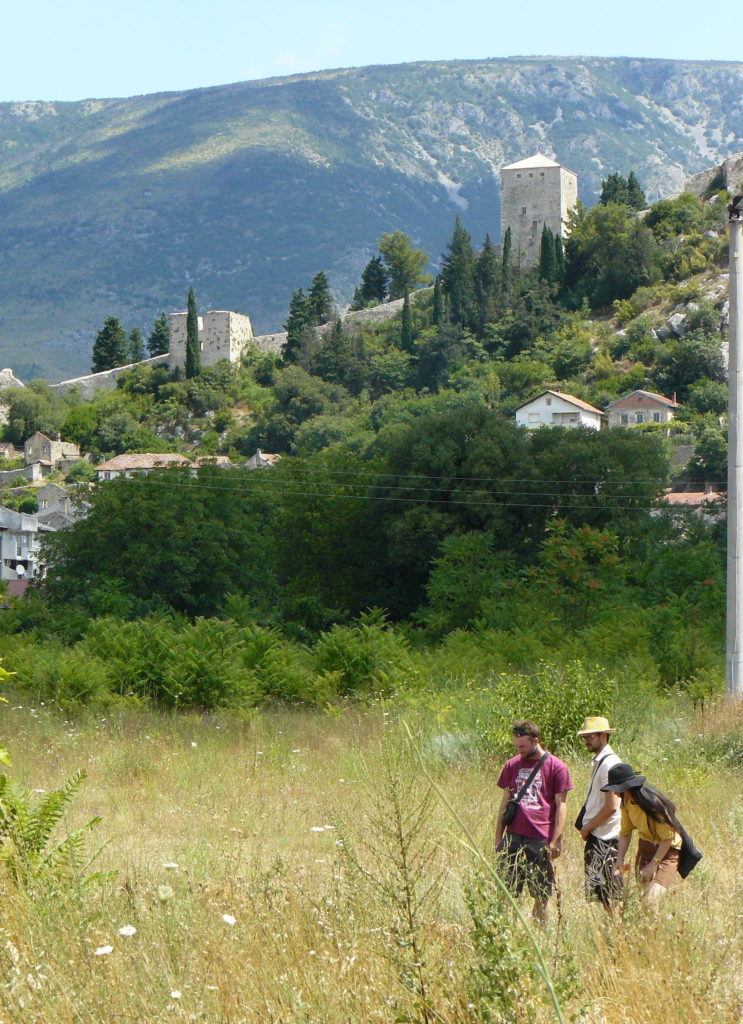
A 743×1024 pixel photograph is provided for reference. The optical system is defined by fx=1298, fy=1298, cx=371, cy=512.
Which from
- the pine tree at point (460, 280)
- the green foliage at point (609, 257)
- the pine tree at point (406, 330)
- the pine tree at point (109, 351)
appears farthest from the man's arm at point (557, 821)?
the pine tree at point (109, 351)

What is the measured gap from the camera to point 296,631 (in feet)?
97.4

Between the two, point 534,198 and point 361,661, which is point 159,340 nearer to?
point 534,198

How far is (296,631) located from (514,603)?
20.6 feet

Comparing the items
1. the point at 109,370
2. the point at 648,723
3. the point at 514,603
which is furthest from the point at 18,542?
the point at 648,723

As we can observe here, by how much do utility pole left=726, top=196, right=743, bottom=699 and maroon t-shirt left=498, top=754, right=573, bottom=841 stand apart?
18.3 feet

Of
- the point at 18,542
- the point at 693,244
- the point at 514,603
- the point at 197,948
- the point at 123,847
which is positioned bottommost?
the point at 18,542

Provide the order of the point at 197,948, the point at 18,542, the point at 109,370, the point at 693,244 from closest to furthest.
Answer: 1. the point at 197,948
2. the point at 18,542
3. the point at 693,244
4. the point at 109,370

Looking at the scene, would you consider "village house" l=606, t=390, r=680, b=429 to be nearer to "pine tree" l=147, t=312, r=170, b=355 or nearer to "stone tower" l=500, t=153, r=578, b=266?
"stone tower" l=500, t=153, r=578, b=266

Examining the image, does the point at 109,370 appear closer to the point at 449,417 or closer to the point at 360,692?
the point at 449,417

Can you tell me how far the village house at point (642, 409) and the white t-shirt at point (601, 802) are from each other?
67591 millimetres

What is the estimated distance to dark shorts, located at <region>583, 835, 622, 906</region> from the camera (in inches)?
234

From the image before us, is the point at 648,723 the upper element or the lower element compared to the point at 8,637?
upper

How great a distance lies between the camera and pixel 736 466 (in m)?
12.0

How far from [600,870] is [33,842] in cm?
261
